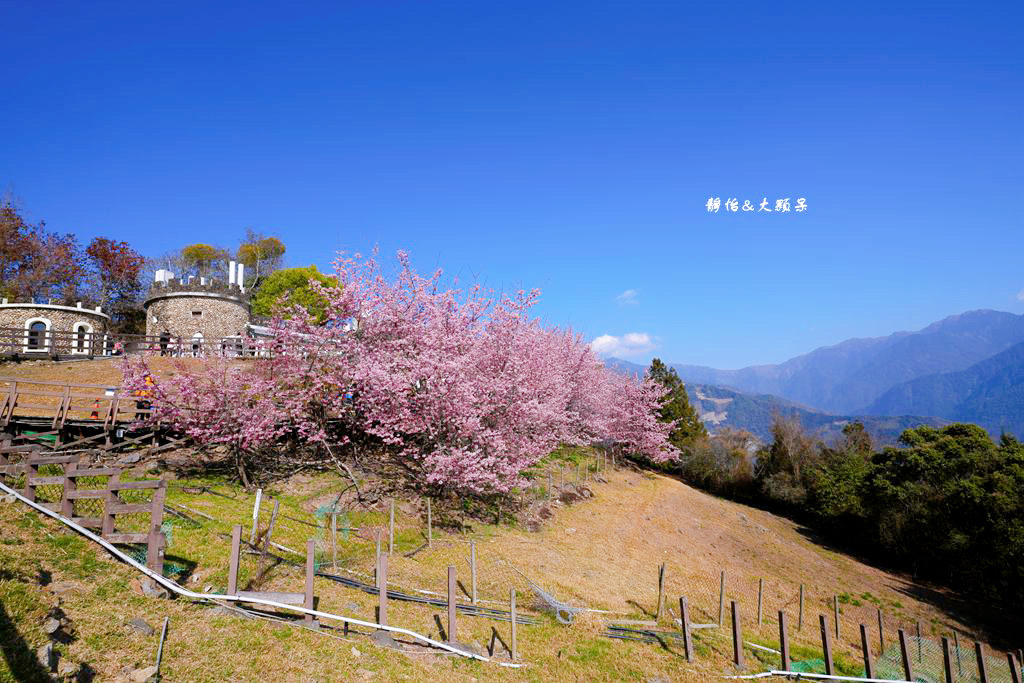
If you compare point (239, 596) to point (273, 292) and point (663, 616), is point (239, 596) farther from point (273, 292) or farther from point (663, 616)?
point (273, 292)

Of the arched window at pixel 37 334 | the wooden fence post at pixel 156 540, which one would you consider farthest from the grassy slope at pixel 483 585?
the arched window at pixel 37 334

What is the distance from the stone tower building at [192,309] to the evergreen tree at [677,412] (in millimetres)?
35695

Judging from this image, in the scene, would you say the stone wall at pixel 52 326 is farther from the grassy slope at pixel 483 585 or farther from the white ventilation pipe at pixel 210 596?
the white ventilation pipe at pixel 210 596

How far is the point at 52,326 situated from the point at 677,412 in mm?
48648

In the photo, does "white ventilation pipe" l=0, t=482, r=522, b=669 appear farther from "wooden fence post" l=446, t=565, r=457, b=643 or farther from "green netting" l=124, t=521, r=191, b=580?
"green netting" l=124, t=521, r=191, b=580

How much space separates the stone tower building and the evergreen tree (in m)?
35.7

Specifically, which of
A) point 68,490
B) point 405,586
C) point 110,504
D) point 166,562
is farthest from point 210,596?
point 405,586

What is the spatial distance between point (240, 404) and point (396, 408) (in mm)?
5142

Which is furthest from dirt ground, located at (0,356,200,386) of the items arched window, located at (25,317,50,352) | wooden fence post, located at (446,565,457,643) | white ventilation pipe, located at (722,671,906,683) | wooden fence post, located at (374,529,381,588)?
white ventilation pipe, located at (722,671,906,683)

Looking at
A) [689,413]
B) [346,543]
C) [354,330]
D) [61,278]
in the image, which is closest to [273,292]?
[61,278]

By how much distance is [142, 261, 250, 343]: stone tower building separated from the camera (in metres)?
40.9

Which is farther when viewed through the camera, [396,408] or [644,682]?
[396,408]

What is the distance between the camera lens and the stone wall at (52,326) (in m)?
32.7

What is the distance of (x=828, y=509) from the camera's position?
30.9 metres
